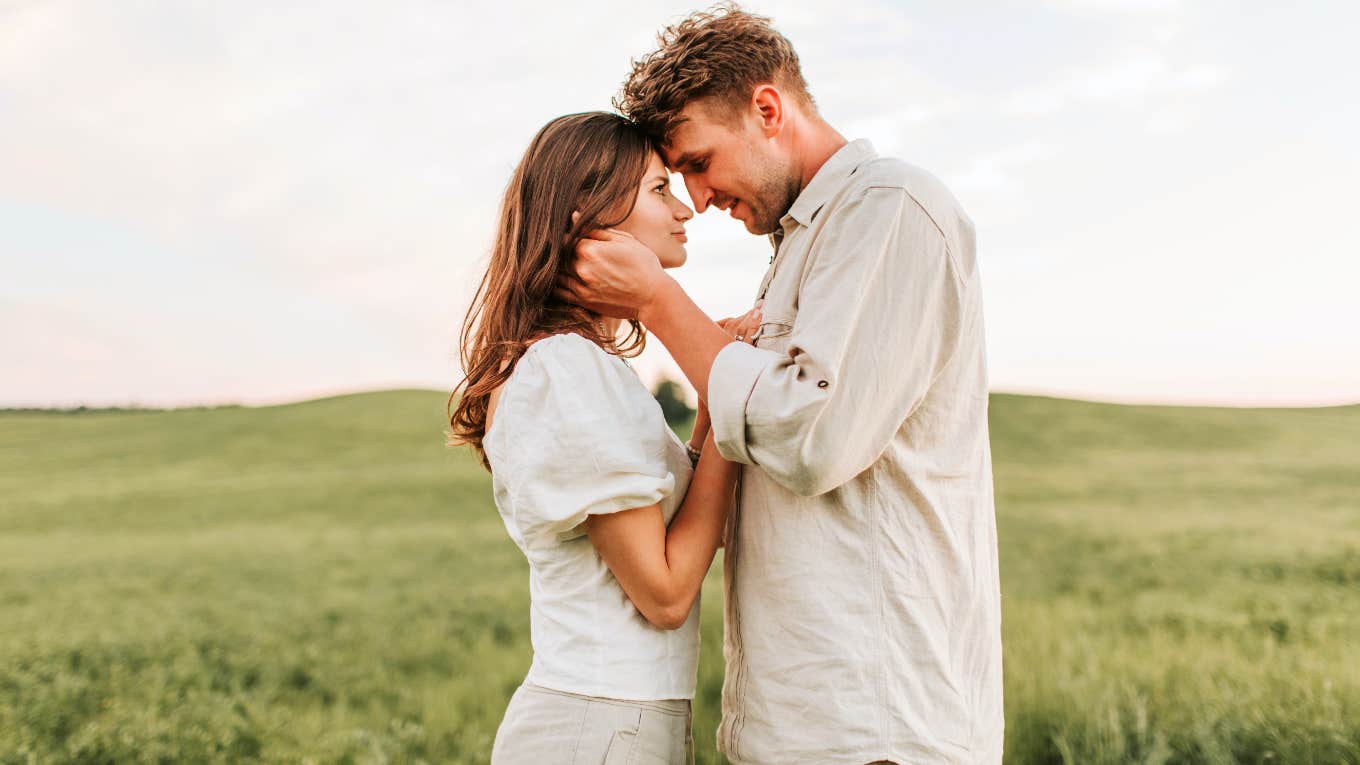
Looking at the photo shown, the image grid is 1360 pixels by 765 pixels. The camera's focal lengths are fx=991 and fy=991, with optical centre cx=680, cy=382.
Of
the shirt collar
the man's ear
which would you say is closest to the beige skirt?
the shirt collar

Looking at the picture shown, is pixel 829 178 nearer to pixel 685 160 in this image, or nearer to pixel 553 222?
pixel 685 160

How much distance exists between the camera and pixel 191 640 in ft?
30.6

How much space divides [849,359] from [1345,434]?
93.8 ft

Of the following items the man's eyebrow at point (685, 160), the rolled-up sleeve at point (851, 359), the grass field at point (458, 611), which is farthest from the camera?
the grass field at point (458, 611)

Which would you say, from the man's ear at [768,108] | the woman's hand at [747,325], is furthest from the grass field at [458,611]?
the man's ear at [768,108]

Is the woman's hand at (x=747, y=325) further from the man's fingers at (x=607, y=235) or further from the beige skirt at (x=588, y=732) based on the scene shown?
the beige skirt at (x=588, y=732)

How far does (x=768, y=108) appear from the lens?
2766mm

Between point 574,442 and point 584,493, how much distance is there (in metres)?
0.13

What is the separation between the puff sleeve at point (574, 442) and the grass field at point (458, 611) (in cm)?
412

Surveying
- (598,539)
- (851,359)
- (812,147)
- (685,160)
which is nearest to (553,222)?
(685,160)

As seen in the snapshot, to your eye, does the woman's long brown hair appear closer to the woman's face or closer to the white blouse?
the woman's face

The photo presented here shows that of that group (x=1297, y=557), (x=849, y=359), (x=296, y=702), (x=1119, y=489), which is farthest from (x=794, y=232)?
(x=1119, y=489)

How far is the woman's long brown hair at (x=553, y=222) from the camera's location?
9.23 feet

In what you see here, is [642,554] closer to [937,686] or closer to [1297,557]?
[937,686]
